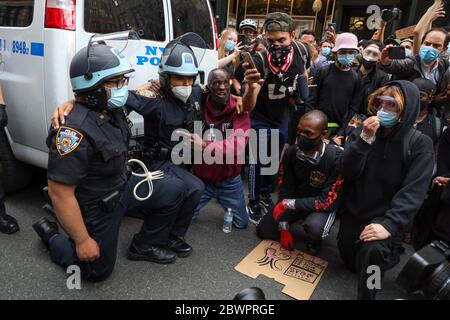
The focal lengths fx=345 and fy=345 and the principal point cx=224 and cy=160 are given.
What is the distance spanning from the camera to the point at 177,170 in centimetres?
262

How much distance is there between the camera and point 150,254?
2.42 meters

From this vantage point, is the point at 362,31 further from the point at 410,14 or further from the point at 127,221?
the point at 127,221

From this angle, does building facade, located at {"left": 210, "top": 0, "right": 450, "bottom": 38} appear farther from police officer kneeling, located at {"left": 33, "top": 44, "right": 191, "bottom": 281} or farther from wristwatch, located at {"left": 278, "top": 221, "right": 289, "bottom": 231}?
police officer kneeling, located at {"left": 33, "top": 44, "right": 191, "bottom": 281}

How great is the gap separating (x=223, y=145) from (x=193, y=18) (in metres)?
1.54

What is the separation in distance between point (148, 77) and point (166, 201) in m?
1.09

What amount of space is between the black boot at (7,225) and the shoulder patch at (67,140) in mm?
1178

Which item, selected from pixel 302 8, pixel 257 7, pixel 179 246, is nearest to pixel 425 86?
pixel 179 246

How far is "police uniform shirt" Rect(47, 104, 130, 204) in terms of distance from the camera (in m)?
1.78

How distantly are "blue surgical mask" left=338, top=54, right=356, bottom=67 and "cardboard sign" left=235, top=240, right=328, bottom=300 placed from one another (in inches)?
76.7

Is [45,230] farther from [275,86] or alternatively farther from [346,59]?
[346,59]

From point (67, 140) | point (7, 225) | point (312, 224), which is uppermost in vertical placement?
point (67, 140)

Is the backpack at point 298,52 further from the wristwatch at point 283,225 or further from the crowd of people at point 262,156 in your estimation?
the wristwatch at point 283,225

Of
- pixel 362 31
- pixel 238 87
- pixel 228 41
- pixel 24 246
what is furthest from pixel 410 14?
pixel 24 246

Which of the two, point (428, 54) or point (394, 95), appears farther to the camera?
point (428, 54)
